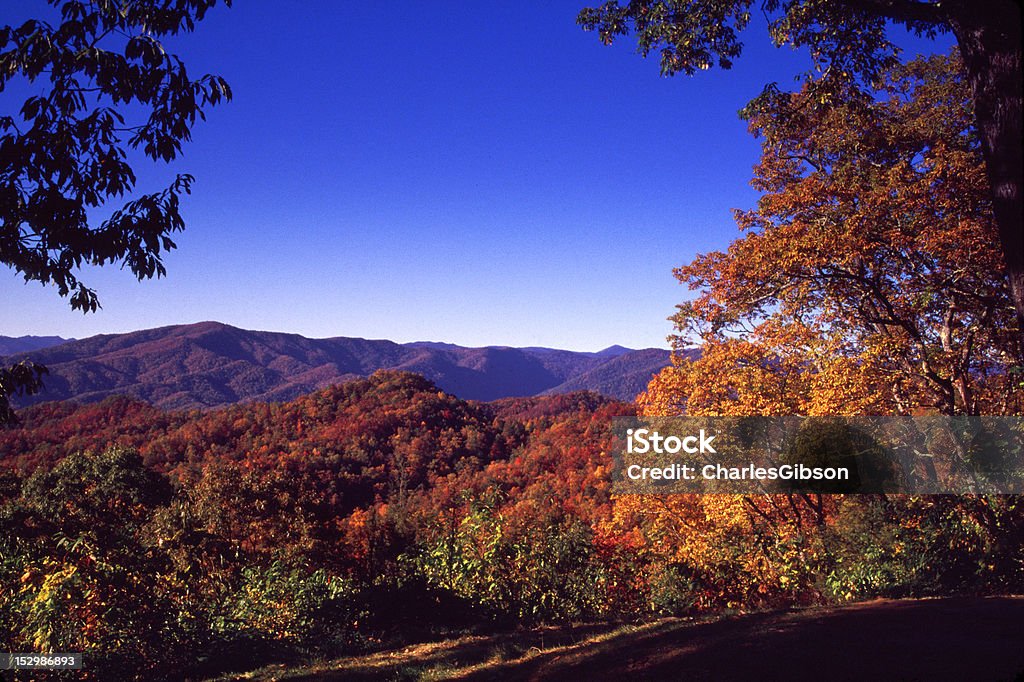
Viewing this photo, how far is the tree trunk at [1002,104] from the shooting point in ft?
12.9

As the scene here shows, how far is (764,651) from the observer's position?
534 cm

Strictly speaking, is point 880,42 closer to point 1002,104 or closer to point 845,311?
point 1002,104

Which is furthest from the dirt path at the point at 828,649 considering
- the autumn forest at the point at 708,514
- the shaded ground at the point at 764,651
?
the autumn forest at the point at 708,514

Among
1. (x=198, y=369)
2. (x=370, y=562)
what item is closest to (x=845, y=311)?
(x=370, y=562)

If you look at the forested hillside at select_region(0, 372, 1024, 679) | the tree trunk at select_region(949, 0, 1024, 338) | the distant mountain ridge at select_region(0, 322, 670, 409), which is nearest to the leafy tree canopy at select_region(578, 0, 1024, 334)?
the tree trunk at select_region(949, 0, 1024, 338)

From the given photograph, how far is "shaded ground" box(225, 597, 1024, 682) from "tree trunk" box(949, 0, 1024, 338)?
2.93 m

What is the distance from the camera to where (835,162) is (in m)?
11.5

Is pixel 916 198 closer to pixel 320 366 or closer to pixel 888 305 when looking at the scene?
pixel 888 305

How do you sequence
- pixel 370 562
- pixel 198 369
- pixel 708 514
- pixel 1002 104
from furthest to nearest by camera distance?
pixel 198 369
pixel 708 514
pixel 370 562
pixel 1002 104

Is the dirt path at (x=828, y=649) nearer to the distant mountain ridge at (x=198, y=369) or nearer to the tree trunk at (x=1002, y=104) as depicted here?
the tree trunk at (x=1002, y=104)

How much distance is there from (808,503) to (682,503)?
109 inches

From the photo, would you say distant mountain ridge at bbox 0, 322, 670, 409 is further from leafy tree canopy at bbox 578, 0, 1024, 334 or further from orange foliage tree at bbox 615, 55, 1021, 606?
leafy tree canopy at bbox 578, 0, 1024, 334

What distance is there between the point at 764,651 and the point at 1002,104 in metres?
4.81

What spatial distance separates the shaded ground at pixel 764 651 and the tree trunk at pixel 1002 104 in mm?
2926
